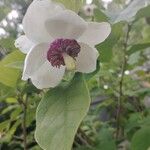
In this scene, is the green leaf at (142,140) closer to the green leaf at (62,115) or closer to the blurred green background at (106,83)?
the blurred green background at (106,83)

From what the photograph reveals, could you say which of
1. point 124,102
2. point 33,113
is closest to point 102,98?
point 124,102

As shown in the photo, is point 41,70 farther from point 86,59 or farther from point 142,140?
point 142,140

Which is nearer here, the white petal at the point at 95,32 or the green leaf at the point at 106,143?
the white petal at the point at 95,32

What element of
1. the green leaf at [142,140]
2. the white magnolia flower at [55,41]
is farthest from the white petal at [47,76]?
the green leaf at [142,140]

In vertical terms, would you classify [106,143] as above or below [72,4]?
below

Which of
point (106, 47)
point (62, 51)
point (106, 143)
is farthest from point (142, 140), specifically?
point (62, 51)

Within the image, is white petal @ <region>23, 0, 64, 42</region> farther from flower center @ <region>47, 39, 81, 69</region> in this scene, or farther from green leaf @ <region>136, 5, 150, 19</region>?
green leaf @ <region>136, 5, 150, 19</region>

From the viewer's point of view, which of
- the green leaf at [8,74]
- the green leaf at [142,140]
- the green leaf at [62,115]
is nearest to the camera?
the green leaf at [62,115]
